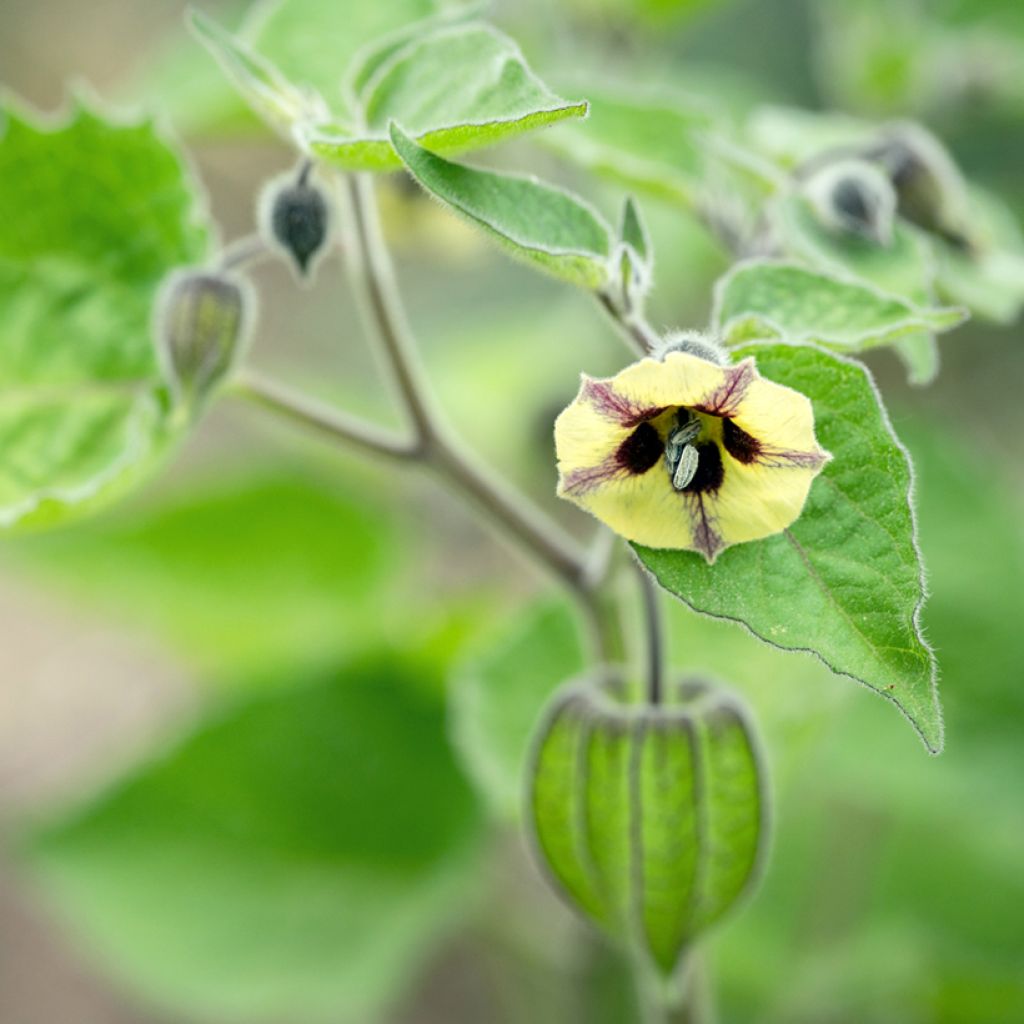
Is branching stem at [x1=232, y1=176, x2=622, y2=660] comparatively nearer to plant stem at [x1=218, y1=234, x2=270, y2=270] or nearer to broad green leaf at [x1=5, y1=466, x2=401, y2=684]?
plant stem at [x1=218, y1=234, x2=270, y2=270]

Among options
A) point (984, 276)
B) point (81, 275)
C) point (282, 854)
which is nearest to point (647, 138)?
point (984, 276)

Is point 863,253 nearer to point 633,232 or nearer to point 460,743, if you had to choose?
point 633,232

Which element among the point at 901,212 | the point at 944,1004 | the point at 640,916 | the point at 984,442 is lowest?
the point at 984,442

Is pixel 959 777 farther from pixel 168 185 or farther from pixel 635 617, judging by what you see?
pixel 168 185

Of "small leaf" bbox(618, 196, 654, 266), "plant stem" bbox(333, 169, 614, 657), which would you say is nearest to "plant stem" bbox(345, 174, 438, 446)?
"plant stem" bbox(333, 169, 614, 657)

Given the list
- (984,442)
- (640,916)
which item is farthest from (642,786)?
(984,442)

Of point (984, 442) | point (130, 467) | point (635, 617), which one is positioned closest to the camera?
point (130, 467)

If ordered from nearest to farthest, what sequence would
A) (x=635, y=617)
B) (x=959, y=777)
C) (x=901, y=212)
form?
(x=901, y=212)
(x=635, y=617)
(x=959, y=777)
